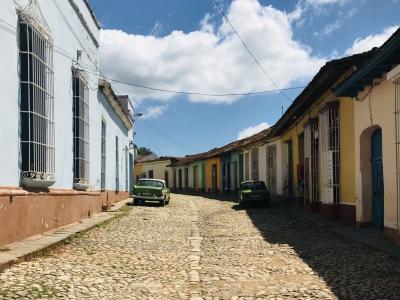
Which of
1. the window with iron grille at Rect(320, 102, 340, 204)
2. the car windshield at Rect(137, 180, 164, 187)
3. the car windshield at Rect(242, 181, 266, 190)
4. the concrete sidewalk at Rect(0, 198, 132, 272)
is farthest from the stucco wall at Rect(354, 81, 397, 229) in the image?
the car windshield at Rect(137, 180, 164, 187)

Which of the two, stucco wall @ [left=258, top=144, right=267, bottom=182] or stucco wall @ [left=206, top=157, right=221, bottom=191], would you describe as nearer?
stucco wall @ [left=258, top=144, right=267, bottom=182]

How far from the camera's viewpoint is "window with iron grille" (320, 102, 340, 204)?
1312 cm

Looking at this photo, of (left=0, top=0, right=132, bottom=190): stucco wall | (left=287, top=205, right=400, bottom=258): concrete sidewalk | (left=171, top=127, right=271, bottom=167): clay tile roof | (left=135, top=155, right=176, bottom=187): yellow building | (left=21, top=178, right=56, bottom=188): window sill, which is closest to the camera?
(left=0, top=0, right=132, bottom=190): stucco wall

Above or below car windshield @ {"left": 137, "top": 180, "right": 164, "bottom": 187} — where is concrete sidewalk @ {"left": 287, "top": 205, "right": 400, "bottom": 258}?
below

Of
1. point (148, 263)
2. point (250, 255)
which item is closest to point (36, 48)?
point (148, 263)

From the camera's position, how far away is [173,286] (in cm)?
589

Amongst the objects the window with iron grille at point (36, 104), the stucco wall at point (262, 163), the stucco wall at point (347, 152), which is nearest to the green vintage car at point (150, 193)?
the stucco wall at point (262, 163)

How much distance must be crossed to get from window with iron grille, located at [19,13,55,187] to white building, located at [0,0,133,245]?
0.05ft

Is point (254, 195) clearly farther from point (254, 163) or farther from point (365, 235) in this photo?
point (365, 235)

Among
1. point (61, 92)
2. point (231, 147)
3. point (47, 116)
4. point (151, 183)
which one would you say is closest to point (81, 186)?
point (61, 92)

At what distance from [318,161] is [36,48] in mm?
9587

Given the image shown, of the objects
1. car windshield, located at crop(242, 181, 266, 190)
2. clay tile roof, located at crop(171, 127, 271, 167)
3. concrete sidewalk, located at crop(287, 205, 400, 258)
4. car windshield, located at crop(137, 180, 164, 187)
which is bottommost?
concrete sidewalk, located at crop(287, 205, 400, 258)

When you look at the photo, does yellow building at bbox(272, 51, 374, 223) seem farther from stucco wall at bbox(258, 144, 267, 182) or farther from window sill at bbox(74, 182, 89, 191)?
stucco wall at bbox(258, 144, 267, 182)

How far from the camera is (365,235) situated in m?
9.95
